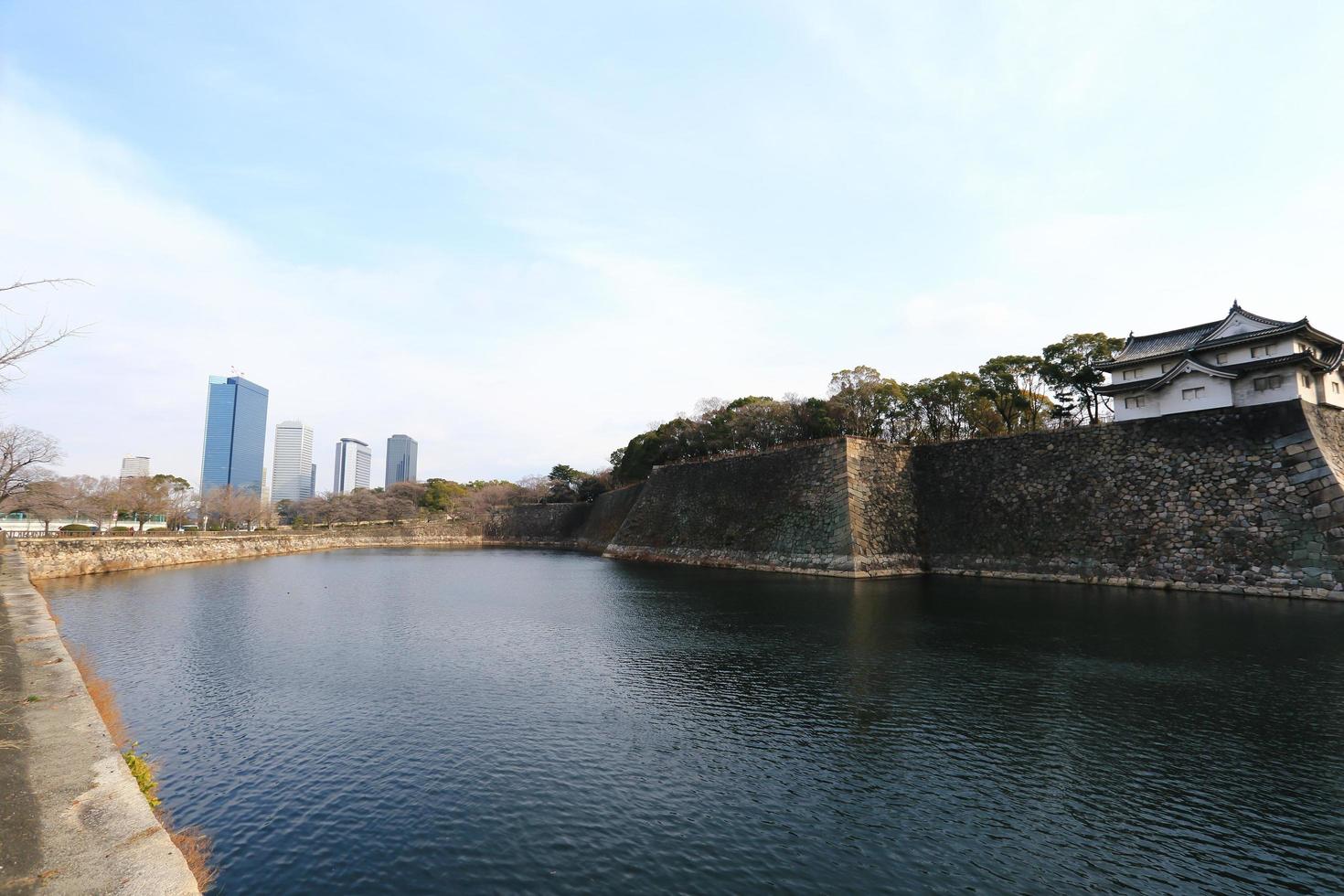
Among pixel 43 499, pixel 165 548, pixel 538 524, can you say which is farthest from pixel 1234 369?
pixel 43 499

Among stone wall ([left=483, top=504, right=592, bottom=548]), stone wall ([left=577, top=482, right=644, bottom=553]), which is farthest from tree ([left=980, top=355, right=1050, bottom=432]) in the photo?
stone wall ([left=483, top=504, right=592, bottom=548])

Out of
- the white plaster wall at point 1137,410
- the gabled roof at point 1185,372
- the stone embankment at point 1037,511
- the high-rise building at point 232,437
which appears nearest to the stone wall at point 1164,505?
the stone embankment at point 1037,511

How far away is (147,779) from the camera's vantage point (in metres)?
6.66

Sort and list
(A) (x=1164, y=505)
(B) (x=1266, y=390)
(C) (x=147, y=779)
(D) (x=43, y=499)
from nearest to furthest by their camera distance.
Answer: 1. (C) (x=147, y=779)
2. (B) (x=1266, y=390)
3. (A) (x=1164, y=505)
4. (D) (x=43, y=499)

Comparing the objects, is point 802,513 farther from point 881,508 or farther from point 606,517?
point 606,517

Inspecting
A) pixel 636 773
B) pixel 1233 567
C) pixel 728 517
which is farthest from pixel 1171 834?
pixel 728 517

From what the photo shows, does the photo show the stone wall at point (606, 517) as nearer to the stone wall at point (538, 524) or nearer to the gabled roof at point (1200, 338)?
the stone wall at point (538, 524)

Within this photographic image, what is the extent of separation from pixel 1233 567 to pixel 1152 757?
53.8 ft

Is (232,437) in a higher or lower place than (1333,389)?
higher

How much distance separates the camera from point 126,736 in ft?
26.9

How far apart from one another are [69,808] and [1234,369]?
2995cm

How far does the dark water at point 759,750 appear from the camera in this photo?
5.35 meters

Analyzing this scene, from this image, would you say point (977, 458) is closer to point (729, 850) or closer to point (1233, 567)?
point (1233, 567)

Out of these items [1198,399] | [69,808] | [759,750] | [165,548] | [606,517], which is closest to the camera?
[69,808]
